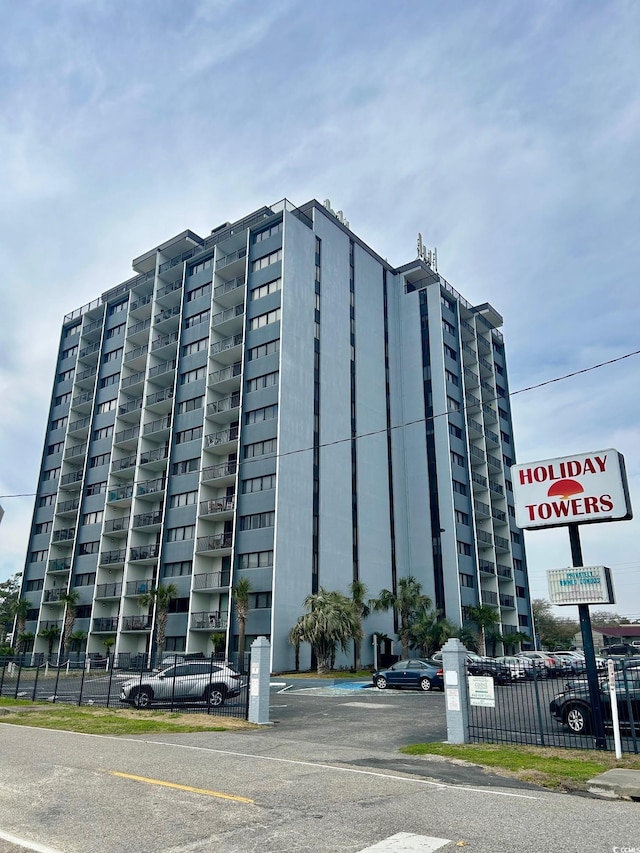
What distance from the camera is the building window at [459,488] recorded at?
56359 mm

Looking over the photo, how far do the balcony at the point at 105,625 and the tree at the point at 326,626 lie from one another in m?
18.6

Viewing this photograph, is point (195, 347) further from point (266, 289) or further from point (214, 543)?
point (214, 543)

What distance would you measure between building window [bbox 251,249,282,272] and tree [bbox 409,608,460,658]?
29620 millimetres

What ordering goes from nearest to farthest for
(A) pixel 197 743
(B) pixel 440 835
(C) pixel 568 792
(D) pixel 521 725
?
(B) pixel 440 835, (C) pixel 568 792, (A) pixel 197 743, (D) pixel 521 725

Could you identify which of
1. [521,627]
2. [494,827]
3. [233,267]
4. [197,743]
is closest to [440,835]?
[494,827]

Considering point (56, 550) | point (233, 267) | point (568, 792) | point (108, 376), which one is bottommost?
point (568, 792)

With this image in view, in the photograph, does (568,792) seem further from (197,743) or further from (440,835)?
(197,743)

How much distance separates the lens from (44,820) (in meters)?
7.75

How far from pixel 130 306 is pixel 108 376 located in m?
7.20

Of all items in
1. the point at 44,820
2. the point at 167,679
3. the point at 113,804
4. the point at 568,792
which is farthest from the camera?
the point at 167,679

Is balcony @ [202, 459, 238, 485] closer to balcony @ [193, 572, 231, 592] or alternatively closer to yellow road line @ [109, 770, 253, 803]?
balcony @ [193, 572, 231, 592]

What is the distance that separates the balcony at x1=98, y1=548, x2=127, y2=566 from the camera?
53.8m

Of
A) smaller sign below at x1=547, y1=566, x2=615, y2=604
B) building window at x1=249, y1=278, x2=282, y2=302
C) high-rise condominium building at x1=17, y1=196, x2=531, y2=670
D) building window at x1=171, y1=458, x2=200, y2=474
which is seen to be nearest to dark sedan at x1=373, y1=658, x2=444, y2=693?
high-rise condominium building at x1=17, y1=196, x2=531, y2=670

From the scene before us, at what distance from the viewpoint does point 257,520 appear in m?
45.2
